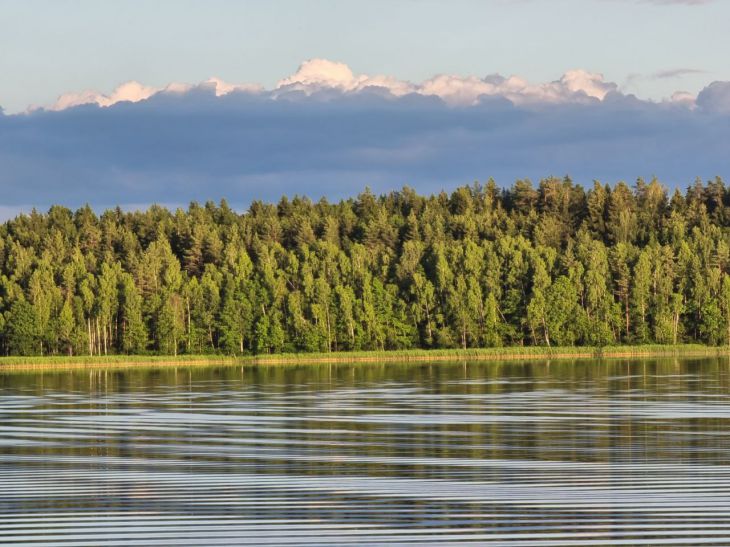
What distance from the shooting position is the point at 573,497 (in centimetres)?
2141

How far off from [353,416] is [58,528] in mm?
23014

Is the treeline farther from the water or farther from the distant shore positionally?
the water

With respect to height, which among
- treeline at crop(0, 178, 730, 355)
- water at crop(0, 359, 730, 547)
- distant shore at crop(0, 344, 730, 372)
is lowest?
distant shore at crop(0, 344, 730, 372)

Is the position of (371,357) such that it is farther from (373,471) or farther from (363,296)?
(373,471)

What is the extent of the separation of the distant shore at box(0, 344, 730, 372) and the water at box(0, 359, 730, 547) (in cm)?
6588

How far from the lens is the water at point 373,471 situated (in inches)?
736

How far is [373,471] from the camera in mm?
25703

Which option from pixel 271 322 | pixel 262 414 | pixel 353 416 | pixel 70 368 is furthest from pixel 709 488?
pixel 271 322

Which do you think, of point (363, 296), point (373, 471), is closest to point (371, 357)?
point (363, 296)

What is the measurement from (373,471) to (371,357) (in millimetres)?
97885

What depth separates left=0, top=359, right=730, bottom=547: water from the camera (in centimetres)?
1869

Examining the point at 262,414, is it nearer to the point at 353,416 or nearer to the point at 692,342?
the point at 353,416

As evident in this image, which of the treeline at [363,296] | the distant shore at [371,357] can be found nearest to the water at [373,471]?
the distant shore at [371,357]

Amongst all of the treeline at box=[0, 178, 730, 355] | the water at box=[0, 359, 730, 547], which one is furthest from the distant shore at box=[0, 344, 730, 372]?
the water at box=[0, 359, 730, 547]
